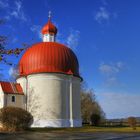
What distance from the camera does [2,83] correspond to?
43.2 m

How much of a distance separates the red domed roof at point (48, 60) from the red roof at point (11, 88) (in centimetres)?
190

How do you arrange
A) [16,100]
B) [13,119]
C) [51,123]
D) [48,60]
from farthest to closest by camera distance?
1. [48,60]
2. [16,100]
3. [51,123]
4. [13,119]

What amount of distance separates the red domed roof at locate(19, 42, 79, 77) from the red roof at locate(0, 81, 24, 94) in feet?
6.23

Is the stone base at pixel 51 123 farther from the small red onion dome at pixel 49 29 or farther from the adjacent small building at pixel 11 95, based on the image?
the small red onion dome at pixel 49 29

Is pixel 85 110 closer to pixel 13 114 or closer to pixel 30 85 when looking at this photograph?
pixel 30 85

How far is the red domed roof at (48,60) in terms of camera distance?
4297 cm

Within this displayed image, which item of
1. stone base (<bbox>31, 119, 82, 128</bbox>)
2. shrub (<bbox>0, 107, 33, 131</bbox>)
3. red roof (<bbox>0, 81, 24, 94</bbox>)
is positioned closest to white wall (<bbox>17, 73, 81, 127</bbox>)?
stone base (<bbox>31, 119, 82, 128</bbox>)

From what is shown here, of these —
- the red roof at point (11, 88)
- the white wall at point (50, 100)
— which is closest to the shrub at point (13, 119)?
the white wall at point (50, 100)

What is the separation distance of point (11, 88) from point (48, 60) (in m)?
6.51

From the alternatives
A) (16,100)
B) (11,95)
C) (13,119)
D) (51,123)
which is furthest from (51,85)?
(13,119)

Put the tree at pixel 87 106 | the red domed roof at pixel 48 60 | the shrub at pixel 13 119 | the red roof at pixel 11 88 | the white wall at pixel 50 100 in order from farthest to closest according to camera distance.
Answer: the tree at pixel 87 106, the red domed roof at pixel 48 60, the red roof at pixel 11 88, the white wall at pixel 50 100, the shrub at pixel 13 119

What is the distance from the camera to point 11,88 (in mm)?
43188

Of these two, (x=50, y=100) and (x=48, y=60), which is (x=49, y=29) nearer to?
(x=48, y=60)

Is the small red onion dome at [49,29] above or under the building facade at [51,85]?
above
